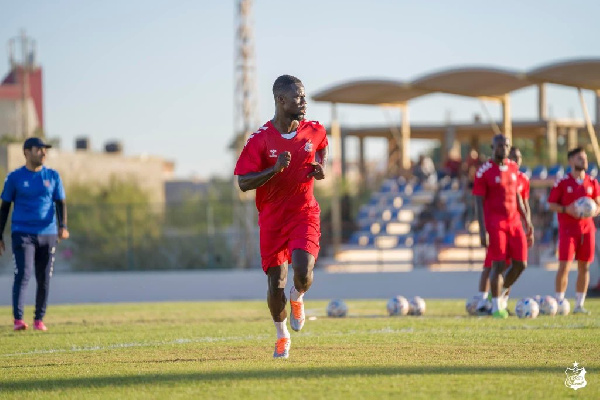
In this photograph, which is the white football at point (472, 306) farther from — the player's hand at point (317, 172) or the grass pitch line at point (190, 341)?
the player's hand at point (317, 172)

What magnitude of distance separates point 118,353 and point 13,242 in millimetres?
4121

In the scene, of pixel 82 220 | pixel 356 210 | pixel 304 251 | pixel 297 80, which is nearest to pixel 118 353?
pixel 304 251

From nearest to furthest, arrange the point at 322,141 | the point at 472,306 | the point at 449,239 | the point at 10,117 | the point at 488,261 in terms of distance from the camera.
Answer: the point at 322,141, the point at 488,261, the point at 472,306, the point at 449,239, the point at 10,117

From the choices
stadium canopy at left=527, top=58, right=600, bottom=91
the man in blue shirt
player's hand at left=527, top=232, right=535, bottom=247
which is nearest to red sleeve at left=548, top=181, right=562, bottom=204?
player's hand at left=527, top=232, right=535, bottom=247

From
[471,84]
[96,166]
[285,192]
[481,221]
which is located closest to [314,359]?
[285,192]

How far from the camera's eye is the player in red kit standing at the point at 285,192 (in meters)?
9.41

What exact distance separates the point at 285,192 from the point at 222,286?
56.1 ft

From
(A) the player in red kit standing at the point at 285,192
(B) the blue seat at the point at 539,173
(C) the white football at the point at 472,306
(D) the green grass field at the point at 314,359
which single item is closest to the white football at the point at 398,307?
(D) the green grass field at the point at 314,359

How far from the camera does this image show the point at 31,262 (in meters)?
14.0

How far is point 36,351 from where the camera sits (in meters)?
11.2

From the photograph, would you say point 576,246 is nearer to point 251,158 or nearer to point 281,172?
point 281,172

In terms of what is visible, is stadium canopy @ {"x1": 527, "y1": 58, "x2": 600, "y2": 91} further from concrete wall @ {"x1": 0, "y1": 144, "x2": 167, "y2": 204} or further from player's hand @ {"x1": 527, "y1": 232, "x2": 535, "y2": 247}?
concrete wall @ {"x1": 0, "y1": 144, "x2": 167, "y2": 204}

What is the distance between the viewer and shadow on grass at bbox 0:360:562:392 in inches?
323

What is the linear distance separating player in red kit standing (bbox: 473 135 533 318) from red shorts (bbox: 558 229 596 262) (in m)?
0.75
